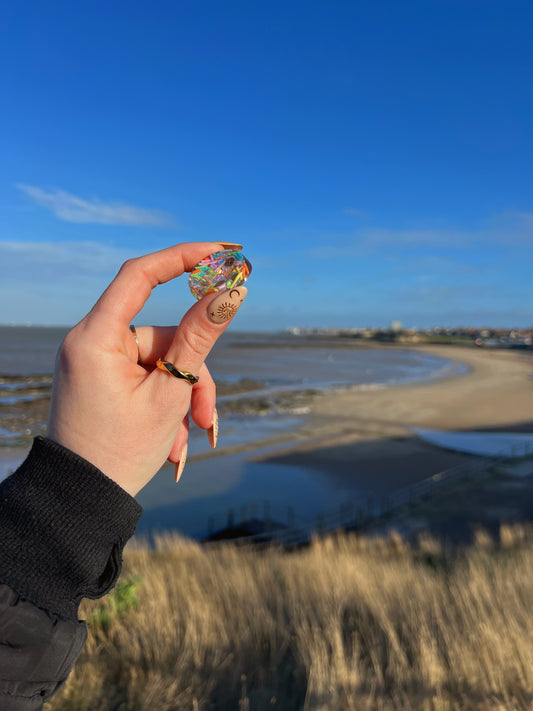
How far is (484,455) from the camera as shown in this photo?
874 inches

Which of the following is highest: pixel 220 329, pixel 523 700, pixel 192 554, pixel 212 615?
pixel 220 329

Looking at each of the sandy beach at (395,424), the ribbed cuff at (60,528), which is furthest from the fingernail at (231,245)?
the sandy beach at (395,424)

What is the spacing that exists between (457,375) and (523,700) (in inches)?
2362

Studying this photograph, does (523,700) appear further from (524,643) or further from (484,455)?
(484,455)

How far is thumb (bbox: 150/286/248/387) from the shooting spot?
158 cm

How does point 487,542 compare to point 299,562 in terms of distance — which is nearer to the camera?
point 299,562

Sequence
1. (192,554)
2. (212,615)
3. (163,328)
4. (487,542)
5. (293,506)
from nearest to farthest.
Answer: (163,328), (212,615), (192,554), (487,542), (293,506)

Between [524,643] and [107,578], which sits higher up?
[107,578]

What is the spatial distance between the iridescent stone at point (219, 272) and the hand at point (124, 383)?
4.5 inches

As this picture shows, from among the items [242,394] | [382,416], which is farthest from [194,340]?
[242,394]

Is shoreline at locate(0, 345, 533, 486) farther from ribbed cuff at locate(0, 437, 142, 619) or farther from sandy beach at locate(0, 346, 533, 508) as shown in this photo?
ribbed cuff at locate(0, 437, 142, 619)

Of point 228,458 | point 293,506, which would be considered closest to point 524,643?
point 293,506

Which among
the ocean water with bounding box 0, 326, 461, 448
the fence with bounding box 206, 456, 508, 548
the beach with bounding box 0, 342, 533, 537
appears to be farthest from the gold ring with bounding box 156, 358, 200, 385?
the ocean water with bounding box 0, 326, 461, 448

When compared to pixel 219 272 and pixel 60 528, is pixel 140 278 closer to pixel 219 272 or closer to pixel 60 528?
pixel 219 272
